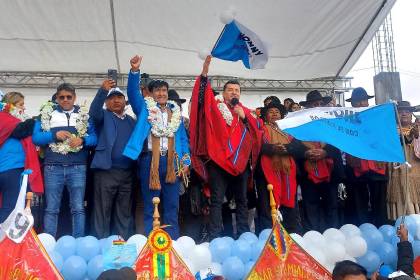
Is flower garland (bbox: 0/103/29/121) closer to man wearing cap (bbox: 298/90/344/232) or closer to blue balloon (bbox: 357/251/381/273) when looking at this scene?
Answer: man wearing cap (bbox: 298/90/344/232)

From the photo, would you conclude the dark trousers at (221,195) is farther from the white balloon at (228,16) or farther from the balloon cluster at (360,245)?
the white balloon at (228,16)

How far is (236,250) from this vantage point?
344 cm

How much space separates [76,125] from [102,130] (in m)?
0.23

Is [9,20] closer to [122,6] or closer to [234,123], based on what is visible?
[122,6]

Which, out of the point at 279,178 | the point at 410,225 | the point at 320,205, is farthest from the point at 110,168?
the point at 410,225

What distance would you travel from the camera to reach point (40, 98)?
805 cm

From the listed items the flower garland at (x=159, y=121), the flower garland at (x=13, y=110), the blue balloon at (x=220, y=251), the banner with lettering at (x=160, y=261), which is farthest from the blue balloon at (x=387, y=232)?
the flower garland at (x=13, y=110)

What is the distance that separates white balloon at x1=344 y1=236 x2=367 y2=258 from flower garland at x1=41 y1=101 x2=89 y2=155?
96.1 inches

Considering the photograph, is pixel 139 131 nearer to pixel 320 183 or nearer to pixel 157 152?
pixel 157 152

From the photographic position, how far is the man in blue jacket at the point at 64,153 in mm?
3744

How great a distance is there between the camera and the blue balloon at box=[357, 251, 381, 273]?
370 centimetres

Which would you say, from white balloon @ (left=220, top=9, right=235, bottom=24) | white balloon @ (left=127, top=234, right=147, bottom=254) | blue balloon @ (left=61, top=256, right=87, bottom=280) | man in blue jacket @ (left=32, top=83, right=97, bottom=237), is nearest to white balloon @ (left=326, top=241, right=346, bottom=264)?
white balloon @ (left=127, top=234, right=147, bottom=254)

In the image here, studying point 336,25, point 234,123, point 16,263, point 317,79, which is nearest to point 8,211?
point 16,263

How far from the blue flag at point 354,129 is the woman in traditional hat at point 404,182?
0.73m
